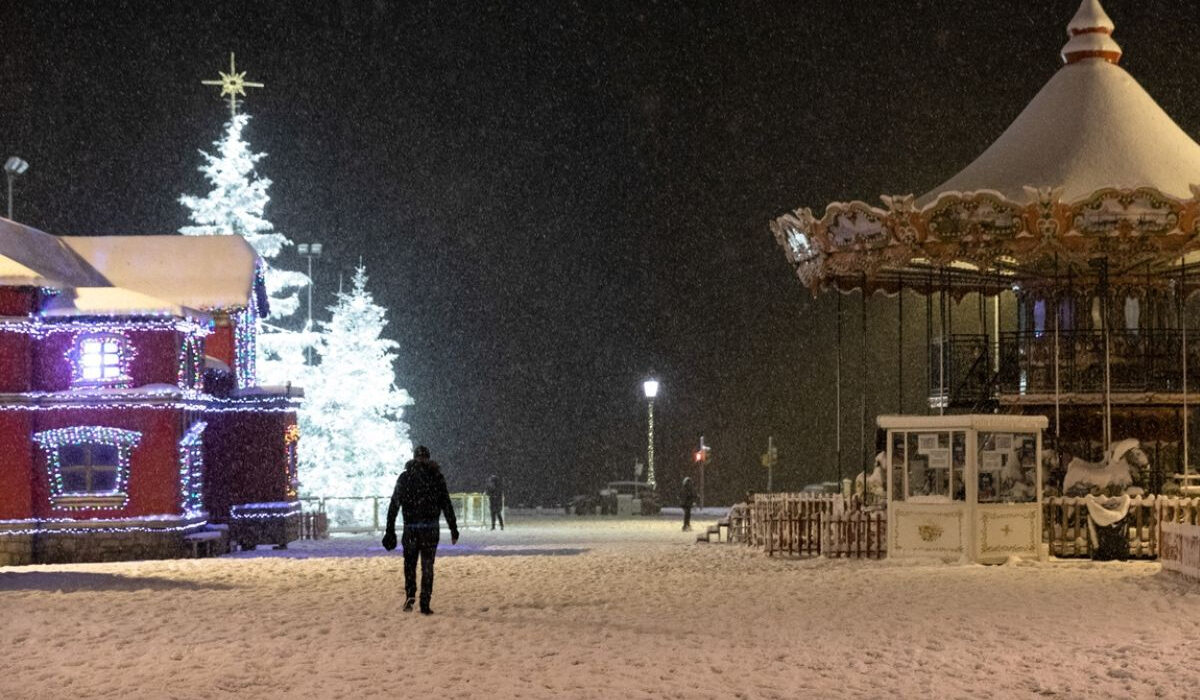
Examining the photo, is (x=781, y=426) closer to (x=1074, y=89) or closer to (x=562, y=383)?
(x=562, y=383)

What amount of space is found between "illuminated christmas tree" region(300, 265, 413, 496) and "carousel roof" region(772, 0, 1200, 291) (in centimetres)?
2048

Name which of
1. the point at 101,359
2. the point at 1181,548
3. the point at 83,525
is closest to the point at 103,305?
the point at 101,359

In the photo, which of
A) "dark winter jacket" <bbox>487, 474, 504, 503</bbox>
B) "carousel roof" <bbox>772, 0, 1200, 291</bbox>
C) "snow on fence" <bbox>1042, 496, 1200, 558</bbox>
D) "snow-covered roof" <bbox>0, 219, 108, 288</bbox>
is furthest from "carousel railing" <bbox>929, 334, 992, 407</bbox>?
"snow-covered roof" <bbox>0, 219, 108, 288</bbox>

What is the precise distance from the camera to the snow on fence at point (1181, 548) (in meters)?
20.6

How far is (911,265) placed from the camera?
1304 inches

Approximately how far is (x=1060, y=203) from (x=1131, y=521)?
5.51 metres

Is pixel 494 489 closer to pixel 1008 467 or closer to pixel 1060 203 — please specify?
pixel 1060 203

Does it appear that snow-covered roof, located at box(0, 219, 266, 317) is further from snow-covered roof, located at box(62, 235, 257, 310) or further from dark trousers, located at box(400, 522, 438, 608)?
dark trousers, located at box(400, 522, 438, 608)

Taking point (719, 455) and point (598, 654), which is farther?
point (719, 455)

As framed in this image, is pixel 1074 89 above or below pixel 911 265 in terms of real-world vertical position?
above

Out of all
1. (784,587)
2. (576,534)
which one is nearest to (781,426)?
(576,534)

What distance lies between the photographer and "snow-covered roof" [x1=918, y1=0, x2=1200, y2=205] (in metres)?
28.1

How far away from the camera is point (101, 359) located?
101ft

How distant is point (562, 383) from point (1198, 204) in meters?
58.3
